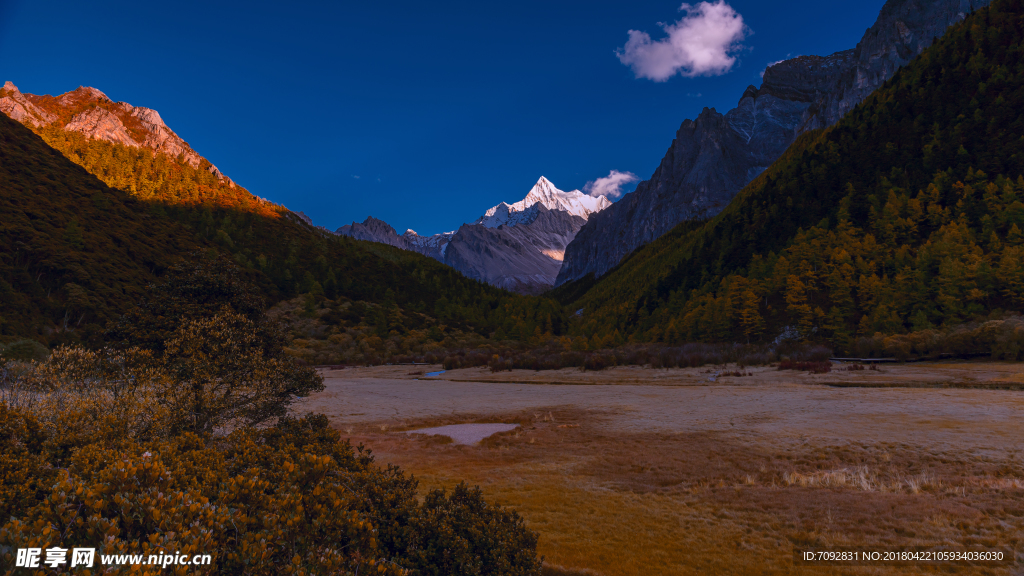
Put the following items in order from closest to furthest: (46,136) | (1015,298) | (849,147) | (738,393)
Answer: (738,393) → (1015,298) → (849,147) → (46,136)

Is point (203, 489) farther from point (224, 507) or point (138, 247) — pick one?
point (138, 247)

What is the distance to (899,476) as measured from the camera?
36.9 ft

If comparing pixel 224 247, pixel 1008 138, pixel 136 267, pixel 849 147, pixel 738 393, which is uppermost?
pixel 849 147

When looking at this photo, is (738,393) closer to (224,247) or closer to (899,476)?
(899,476)

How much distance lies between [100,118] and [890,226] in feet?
750

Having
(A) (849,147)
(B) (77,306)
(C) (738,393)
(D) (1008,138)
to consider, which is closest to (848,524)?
(C) (738,393)

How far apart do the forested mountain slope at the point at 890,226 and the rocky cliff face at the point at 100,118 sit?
173 metres

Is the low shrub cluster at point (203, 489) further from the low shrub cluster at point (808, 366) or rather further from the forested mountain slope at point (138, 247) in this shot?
the low shrub cluster at point (808, 366)

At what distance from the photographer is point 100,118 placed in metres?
146

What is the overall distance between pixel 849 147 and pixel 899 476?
380 feet

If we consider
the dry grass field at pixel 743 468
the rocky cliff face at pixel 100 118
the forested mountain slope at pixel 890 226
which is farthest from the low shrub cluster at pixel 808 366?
the rocky cliff face at pixel 100 118

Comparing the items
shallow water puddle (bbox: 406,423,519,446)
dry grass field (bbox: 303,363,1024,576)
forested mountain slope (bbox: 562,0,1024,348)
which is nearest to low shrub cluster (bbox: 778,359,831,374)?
dry grass field (bbox: 303,363,1024,576)

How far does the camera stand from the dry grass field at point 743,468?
8305 mm

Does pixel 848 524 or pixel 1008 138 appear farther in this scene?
pixel 1008 138
